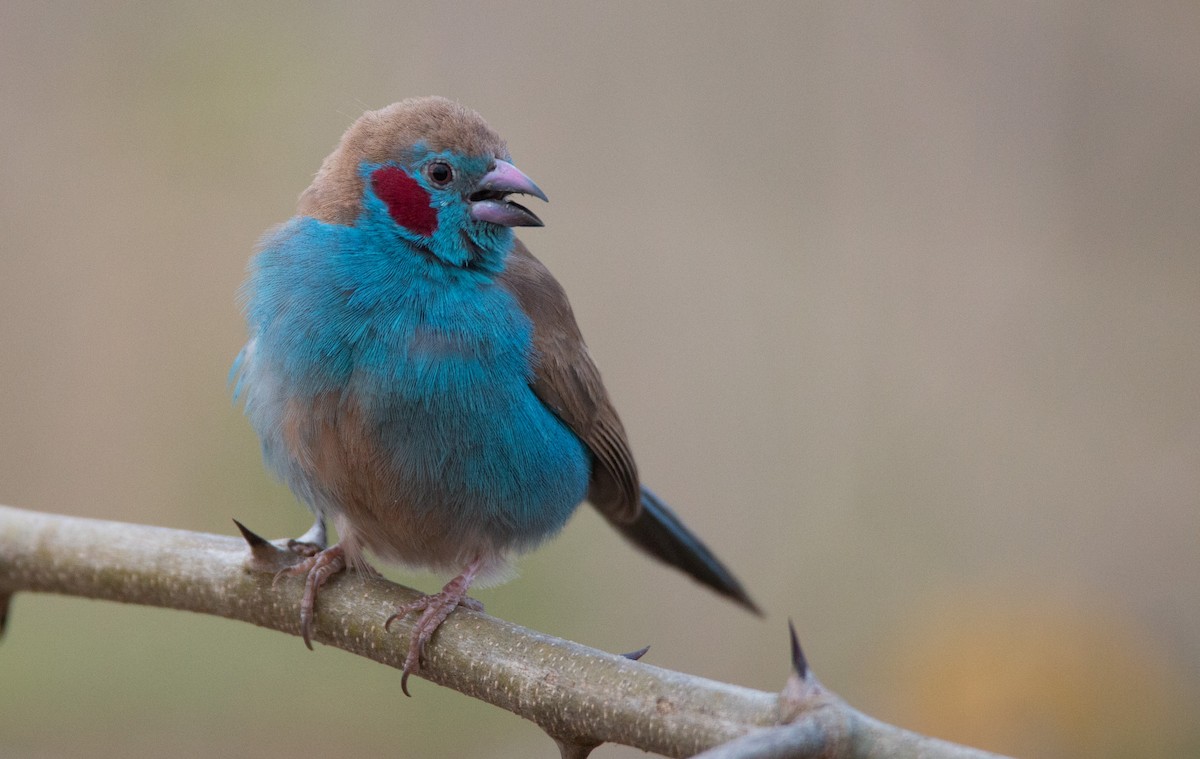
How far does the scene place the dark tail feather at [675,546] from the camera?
15.9ft

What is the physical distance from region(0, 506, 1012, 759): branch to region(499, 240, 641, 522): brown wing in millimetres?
789

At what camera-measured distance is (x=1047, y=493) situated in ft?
19.8

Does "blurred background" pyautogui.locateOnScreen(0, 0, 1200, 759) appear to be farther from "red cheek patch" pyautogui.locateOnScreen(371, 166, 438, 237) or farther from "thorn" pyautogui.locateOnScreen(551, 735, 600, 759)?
"thorn" pyautogui.locateOnScreen(551, 735, 600, 759)

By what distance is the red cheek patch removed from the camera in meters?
3.96

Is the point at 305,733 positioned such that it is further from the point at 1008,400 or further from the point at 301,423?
the point at 1008,400

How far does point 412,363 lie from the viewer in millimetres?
3750

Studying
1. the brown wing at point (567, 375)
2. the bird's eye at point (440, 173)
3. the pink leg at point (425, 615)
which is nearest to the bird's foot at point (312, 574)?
the pink leg at point (425, 615)

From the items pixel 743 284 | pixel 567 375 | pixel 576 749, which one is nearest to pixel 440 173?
pixel 567 375

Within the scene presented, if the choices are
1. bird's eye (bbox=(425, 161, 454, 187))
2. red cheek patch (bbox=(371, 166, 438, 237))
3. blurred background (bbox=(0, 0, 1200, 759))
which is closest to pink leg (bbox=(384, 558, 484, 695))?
red cheek patch (bbox=(371, 166, 438, 237))

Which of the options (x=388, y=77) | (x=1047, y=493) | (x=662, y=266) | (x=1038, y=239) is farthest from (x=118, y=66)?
(x=1047, y=493)

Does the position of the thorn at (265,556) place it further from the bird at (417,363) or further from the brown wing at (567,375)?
the brown wing at (567,375)

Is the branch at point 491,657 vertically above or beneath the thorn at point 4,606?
above

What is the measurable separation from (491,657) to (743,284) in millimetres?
3751

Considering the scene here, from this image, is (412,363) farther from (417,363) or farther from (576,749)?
(576,749)
